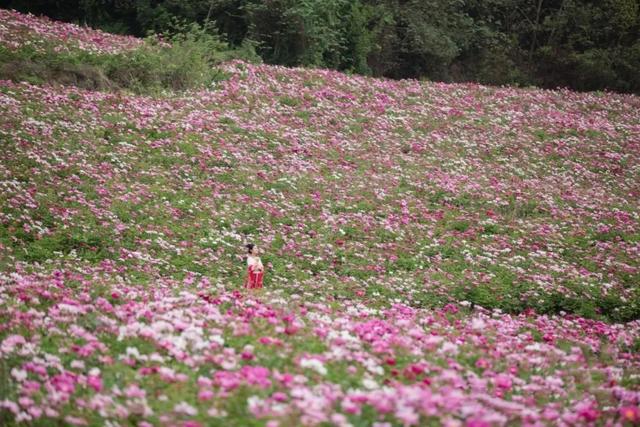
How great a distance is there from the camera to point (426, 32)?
35656 mm

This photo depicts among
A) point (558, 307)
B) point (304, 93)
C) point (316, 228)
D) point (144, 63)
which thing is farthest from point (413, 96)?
point (558, 307)

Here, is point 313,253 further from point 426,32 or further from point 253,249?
point 426,32

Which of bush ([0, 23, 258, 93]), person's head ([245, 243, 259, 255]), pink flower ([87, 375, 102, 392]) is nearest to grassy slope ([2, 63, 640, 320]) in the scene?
person's head ([245, 243, 259, 255])

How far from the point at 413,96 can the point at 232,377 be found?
23156 millimetres

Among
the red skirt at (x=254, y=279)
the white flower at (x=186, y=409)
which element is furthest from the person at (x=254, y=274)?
the white flower at (x=186, y=409)

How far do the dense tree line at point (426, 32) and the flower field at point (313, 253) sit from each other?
460cm

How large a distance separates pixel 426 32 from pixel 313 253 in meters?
27.2

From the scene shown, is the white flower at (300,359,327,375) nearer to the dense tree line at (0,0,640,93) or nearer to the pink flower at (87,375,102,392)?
the pink flower at (87,375,102,392)

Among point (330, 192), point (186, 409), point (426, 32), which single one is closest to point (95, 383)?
point (186, 409)

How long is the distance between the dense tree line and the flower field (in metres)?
4.60

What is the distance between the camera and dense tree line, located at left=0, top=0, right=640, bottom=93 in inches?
1174

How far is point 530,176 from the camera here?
19562mm

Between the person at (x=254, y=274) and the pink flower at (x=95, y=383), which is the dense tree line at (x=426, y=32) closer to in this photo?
the person at (x=254, y=274)

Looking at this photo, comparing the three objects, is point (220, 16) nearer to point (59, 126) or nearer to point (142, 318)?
point (59, 126)
